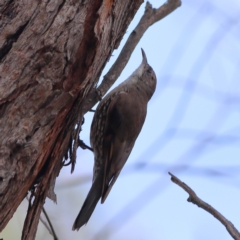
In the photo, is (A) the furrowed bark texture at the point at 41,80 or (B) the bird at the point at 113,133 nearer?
(A) the furrowed bark texture at the point at 41,80

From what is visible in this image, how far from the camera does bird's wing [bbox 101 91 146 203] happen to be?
371 centimetres

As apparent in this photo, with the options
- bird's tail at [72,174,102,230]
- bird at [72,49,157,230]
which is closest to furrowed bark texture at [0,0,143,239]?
bird's tail at [72,174,102,230]

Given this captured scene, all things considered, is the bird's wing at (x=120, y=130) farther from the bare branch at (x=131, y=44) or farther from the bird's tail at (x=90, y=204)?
the bare branch at (x=131, y=44)

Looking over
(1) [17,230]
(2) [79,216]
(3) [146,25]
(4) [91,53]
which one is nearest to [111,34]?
(4) [91,53]

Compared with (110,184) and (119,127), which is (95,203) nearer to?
(110,184)

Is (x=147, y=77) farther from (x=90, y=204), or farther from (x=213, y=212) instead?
(x=213, y=212)

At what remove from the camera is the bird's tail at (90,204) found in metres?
3.23

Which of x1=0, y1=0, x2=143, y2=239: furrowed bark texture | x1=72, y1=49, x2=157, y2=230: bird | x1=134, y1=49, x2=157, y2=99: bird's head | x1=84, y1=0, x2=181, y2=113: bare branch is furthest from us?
x1=134, y1=49, x2=157, y2=99: bird's head

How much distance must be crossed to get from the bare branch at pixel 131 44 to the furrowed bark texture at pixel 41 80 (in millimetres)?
551

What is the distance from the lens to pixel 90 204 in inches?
134

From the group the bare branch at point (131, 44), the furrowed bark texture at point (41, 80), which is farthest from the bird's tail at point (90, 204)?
the furrowed bark texture at point (41, 80)

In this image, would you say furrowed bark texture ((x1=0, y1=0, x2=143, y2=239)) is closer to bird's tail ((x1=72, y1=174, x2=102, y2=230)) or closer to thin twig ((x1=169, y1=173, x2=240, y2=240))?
thin twig ((x1=169, y1=173, x2=240, y2=240))

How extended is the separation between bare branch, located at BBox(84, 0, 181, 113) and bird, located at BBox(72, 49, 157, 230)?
2.86 feet

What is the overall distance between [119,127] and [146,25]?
994 mm
